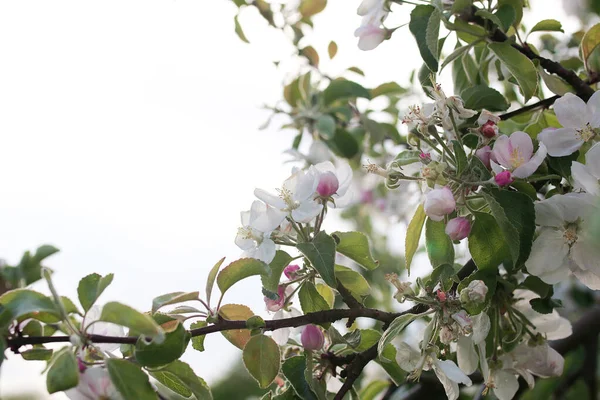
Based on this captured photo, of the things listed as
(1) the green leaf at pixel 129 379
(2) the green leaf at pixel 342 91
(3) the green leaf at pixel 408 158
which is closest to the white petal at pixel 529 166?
(3) the green leaf at pixel 408 158

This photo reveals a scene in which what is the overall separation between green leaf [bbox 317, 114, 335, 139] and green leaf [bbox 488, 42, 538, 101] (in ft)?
2.23

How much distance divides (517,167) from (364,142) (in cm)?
110

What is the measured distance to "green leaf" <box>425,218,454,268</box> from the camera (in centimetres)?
85

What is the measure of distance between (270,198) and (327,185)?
0.07 m

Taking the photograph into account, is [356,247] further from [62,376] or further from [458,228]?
[62,376]

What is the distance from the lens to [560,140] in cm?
78

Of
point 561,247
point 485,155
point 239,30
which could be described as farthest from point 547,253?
point 239,30

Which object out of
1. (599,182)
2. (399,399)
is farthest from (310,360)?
(399,399)

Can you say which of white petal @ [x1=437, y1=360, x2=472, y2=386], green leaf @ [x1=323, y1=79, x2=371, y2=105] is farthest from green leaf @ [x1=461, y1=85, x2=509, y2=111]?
green leaf @ [x1=323, y1=79, x2=371, y2=105]

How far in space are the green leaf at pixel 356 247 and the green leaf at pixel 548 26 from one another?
430 mm

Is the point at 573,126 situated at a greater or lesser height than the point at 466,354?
greater

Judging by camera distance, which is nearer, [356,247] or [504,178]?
[504,178]

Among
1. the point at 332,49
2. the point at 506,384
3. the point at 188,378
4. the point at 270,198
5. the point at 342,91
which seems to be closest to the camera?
the point at 188,378

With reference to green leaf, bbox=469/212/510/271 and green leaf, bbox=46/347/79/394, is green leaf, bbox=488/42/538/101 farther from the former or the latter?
green leaf, bbox=46/347/79/394
